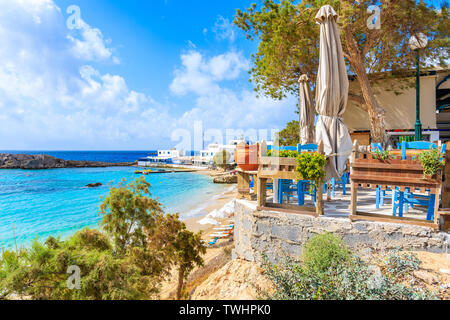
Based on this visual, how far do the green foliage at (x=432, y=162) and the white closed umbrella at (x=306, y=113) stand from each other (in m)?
4.82

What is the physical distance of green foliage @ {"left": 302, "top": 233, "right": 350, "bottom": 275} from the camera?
2945mm

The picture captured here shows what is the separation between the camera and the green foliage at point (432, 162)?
10.0 feet

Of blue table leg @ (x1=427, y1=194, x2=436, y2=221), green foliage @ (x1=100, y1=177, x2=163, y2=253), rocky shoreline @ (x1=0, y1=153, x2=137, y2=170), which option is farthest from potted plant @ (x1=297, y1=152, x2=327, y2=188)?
rocky shoreline @ (x1=0, y1=153, x2=137, y2=170)

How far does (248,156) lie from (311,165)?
1504 mm

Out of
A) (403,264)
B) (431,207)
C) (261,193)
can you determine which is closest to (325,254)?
(403,264)

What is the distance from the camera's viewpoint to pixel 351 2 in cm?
871

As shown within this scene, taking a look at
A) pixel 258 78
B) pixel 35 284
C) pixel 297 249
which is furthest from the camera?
pixel 258 78

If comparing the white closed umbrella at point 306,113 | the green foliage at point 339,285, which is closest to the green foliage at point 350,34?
the white closed umbrella at point 306,113

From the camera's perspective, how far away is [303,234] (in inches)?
152

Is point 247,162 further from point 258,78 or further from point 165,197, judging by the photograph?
point 165,197

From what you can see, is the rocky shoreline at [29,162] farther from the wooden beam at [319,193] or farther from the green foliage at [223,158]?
the wooden beam at [319,193]

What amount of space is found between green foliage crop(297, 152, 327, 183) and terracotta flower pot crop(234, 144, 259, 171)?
1.22 m
